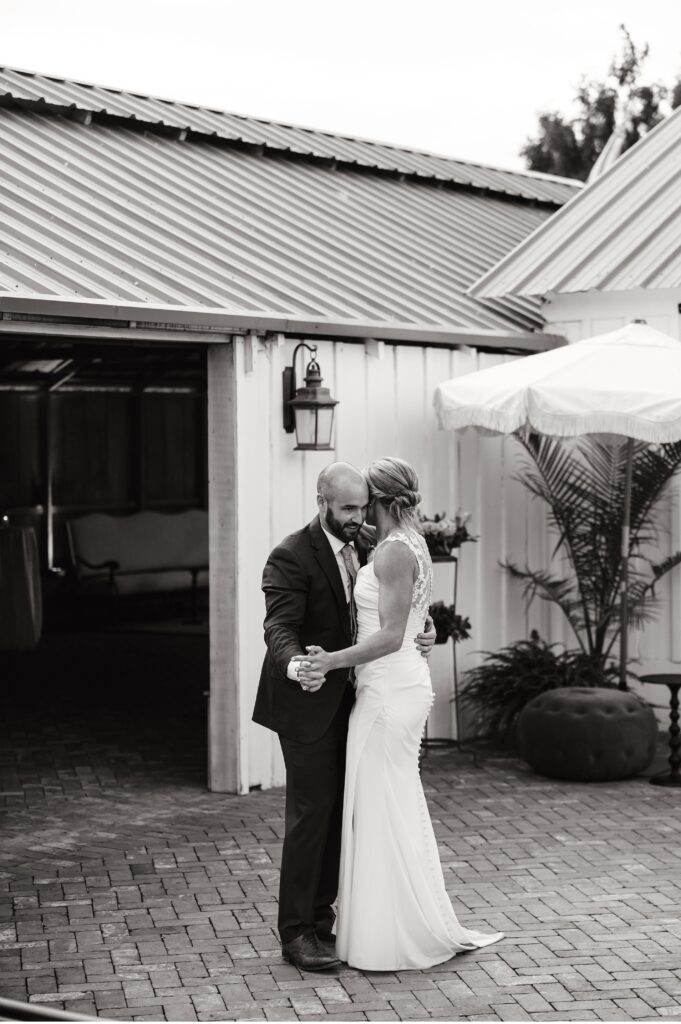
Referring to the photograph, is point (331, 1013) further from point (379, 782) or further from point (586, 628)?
point (586, 628)

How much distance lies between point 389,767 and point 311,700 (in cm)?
41

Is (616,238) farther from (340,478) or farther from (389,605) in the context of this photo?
(389,605)

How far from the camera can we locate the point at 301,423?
28.9 feet

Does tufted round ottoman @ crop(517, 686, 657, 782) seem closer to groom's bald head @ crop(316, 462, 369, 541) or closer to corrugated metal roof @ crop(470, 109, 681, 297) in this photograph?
corrugated metal roof @ crop(470, 109, 681, 297)

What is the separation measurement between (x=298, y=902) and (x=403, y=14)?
2761 cm

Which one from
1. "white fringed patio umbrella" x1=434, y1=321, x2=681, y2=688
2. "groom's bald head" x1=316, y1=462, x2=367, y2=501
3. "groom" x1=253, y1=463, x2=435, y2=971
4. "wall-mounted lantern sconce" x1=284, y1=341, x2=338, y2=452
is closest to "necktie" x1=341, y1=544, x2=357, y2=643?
"groom" x1=253, y1=463, x2=435, y2=971

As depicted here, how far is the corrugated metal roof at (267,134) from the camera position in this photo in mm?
11016

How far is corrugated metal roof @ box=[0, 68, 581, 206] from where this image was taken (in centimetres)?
1102

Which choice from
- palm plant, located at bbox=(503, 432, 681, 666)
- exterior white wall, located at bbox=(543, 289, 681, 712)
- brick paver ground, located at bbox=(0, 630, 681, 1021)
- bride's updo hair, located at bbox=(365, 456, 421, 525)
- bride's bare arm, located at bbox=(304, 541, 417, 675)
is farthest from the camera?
exterior white wall, located at bbox=(543, 289, 681, 712)

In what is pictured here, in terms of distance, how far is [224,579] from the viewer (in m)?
8.74

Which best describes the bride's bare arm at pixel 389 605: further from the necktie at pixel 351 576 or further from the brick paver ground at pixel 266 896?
the brick paver ground at pixel 266 896

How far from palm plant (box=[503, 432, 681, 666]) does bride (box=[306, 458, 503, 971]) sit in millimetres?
4647

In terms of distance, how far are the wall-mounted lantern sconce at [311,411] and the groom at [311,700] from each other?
312 cm

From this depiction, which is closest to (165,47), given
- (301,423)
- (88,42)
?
(88,42)
